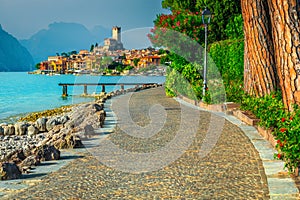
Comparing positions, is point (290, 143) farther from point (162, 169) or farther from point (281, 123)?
point (162, 169)

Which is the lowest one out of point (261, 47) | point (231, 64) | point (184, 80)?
point (184, 80)

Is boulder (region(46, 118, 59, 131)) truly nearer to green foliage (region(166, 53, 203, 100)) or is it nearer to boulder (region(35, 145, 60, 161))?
green foliage (region(166, 53, 203, 100))

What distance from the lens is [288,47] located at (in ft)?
28.5

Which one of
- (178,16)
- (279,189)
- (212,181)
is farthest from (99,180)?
(178,16)

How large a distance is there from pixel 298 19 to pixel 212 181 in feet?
14.6

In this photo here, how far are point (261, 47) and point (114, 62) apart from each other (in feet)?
258

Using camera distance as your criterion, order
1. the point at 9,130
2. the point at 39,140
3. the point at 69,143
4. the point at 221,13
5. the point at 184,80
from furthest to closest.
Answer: the point at 221,13 → the point at 184,80 → the point at 9,130 → the point at 39,140 → the point at 69,143

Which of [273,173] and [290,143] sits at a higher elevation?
[290,143]

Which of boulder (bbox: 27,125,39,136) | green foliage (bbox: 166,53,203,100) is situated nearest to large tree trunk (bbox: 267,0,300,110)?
green foliage (bbox: 166,53,203,100)

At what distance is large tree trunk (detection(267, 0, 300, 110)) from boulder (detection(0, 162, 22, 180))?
4994 mm

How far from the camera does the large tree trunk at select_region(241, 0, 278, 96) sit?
11664mm

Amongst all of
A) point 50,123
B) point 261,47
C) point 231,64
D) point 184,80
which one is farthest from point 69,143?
point 184,80

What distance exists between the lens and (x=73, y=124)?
1288cm

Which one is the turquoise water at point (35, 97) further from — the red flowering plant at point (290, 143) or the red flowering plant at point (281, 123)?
the red flowering plant at point (290, 143)
